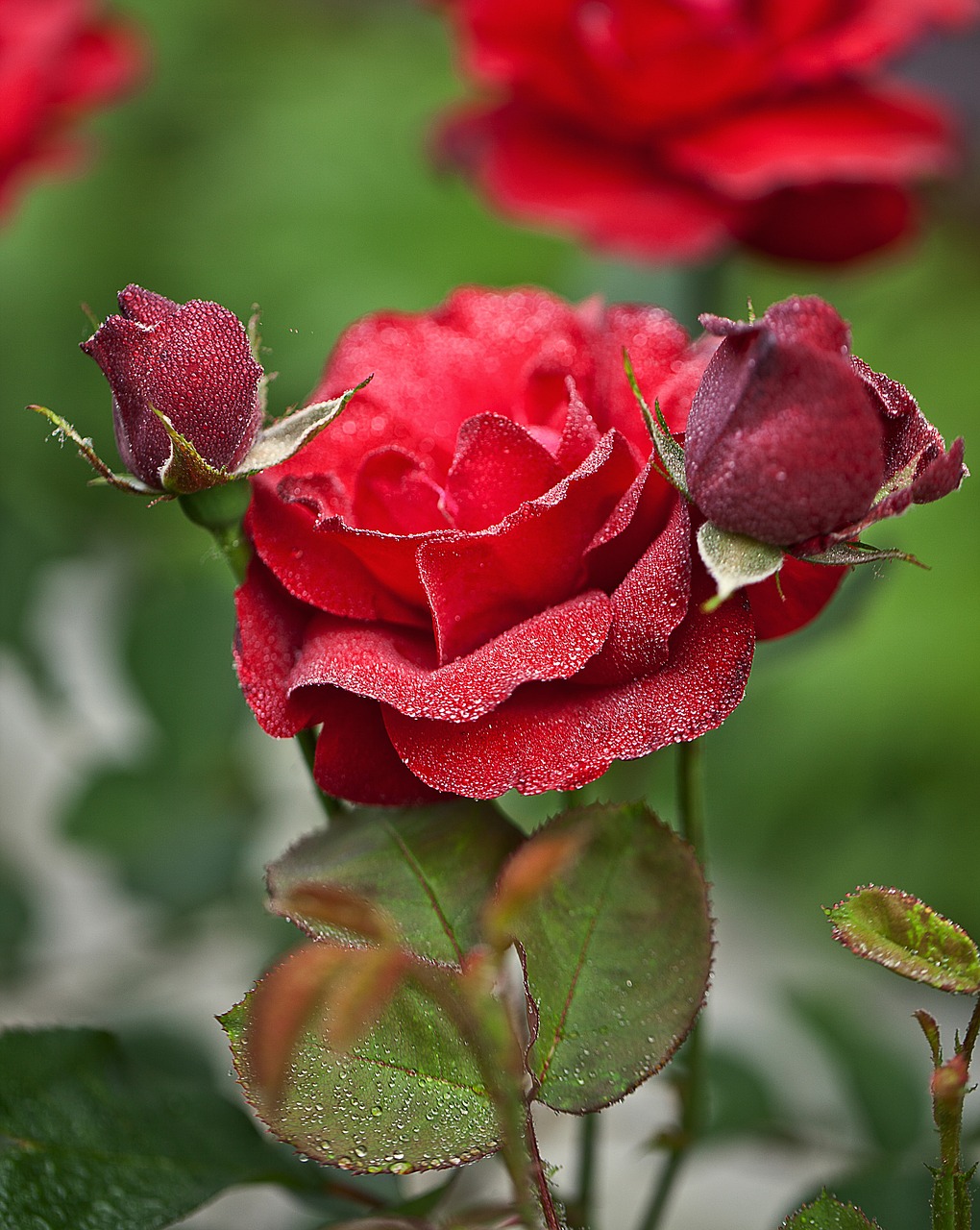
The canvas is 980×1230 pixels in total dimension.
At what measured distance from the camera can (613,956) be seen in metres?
0.21

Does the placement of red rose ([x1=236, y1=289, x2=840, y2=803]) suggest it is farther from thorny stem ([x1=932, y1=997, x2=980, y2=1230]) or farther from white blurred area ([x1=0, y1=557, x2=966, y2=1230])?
white blurred area ([x1=0, y1=557, x2=966, y2=1230])

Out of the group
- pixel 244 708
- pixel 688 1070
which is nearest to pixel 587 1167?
pixel 688 1070

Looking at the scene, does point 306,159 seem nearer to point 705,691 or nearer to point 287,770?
point 287,770

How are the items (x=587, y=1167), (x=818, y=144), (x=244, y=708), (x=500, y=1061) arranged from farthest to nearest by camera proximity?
(x=244, y=708), (x=818, y=144), (x=587, y=1167), (x=500, y=1061)

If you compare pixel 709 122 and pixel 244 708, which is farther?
pixel 244 708

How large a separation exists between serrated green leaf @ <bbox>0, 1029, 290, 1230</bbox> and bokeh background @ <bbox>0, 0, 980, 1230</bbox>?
11 cm

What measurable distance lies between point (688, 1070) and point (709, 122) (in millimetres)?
286

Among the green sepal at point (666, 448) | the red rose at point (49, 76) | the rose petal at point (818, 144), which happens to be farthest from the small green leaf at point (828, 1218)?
the red rose at point (49, 76)

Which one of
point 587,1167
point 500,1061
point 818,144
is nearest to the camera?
point 500,1061

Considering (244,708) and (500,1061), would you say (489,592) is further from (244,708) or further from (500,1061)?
(244,708)

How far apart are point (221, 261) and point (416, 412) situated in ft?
2.54

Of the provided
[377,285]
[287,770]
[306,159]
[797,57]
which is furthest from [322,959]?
[306,159]

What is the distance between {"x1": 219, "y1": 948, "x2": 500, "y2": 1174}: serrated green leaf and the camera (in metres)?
0.19

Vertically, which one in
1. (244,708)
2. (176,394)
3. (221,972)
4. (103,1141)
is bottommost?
(221,972)
